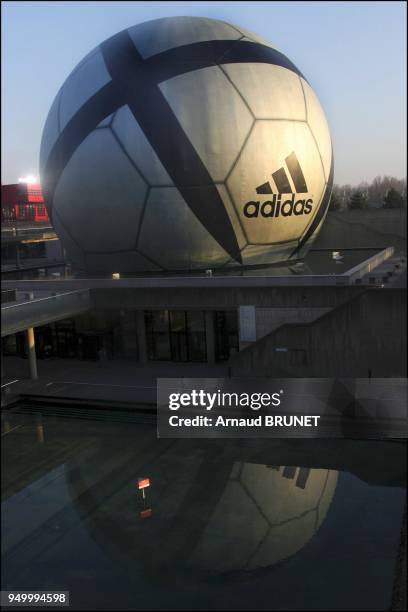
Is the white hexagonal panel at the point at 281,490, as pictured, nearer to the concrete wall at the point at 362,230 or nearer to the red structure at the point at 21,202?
the concrete wall at the point at 362,230

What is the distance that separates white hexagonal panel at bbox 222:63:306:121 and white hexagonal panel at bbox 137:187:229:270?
4346 millimetres

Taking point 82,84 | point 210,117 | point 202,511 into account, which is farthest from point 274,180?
point 202,511

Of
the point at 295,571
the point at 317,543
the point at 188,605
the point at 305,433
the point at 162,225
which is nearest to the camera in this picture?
the point at 188,605

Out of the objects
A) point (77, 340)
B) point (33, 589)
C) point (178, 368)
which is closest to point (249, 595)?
point (33, 589)

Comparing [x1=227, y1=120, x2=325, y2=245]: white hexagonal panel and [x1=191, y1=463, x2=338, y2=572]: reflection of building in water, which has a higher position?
[x1=227, y1=120, x2=325, y2=245]: white hexagonal panel

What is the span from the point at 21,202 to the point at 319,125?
37.5m

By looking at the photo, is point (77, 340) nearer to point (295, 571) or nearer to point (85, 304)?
point (85, 304)

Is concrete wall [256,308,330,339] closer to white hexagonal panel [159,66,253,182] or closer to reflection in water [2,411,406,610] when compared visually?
white hexagonal panel [159,66,253,182]

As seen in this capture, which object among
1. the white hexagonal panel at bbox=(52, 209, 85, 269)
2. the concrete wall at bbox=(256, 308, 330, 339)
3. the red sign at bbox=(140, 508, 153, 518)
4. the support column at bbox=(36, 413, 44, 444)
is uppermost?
the white hexagonal panel at bbox=(52, 209, 85, 269)

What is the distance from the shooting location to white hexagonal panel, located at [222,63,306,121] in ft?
70.8

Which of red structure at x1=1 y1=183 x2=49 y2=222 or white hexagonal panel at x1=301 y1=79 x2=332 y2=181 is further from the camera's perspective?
red structure at x1=1 y1=183 x2=49 y2=222

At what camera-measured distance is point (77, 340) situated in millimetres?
25469

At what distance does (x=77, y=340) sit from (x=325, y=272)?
10.6 metres

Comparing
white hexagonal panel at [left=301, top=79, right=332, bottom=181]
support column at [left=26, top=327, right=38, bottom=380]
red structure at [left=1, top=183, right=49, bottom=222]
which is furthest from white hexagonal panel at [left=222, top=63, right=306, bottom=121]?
red structure at [left=1, top=183, right=49, bottom=222]
